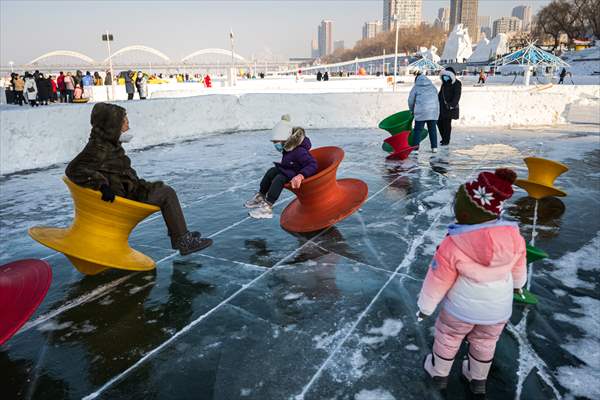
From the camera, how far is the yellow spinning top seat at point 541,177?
5.70 meters

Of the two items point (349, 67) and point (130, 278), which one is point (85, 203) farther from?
point (349, 67)

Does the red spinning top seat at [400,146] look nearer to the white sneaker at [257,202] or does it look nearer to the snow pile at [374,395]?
the white sneaker at [257,202]

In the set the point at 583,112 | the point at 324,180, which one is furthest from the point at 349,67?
the point at 324,180

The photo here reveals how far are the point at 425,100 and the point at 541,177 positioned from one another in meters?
3.29

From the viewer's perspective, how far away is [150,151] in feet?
35.0

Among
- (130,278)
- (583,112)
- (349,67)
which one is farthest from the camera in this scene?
(349,67)

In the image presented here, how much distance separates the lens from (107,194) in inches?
131

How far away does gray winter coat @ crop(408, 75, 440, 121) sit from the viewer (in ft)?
28.3

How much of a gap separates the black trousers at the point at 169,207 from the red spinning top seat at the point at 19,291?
101 cm

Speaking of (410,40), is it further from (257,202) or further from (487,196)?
(487,196)

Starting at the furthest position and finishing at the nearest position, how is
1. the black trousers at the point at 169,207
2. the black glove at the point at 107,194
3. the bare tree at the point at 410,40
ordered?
1. the bare tree at the point at 410,40
2. the black trousers at the point at 169,207
3. the black glove at the point at 107,194

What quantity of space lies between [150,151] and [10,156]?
116 inches

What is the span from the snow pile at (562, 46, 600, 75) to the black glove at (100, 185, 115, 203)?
6071 cm

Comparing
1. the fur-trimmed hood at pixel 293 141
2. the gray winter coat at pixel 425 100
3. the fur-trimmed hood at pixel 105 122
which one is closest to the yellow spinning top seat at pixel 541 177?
the gray winter coat at pixel 425 100
